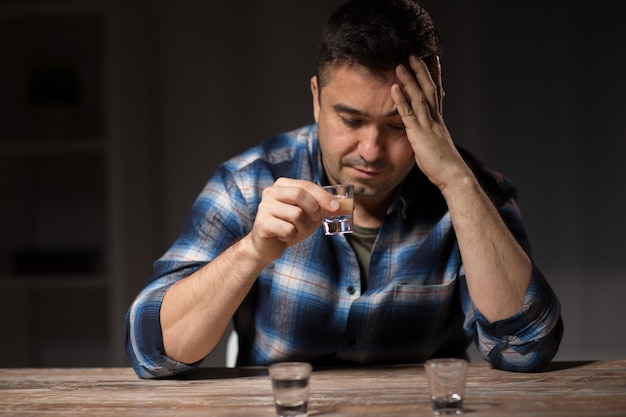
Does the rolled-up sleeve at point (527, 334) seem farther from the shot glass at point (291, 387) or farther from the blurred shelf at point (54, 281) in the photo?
the blurred shelf at point (54, 281)

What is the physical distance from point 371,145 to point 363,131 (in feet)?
0.14

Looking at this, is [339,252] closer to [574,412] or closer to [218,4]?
[574,412]

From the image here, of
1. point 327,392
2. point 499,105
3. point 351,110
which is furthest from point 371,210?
point 499,105

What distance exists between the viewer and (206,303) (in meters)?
1.65

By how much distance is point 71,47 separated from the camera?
3725 millimetres

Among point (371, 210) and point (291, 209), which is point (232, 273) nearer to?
point (291, 209)

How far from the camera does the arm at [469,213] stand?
167 cm

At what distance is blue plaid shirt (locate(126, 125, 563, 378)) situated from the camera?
6.12ft

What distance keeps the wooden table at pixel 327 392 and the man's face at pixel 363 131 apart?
0.42 metres

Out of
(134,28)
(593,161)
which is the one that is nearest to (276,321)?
(134,28)

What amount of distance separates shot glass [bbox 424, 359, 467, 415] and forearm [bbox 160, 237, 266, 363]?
18.1 inches

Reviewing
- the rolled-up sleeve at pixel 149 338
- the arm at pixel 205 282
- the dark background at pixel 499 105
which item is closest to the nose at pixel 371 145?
the arm at pixel 205 282

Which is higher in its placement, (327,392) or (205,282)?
(205,282)

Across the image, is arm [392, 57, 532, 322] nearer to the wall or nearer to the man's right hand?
the man's right hand
